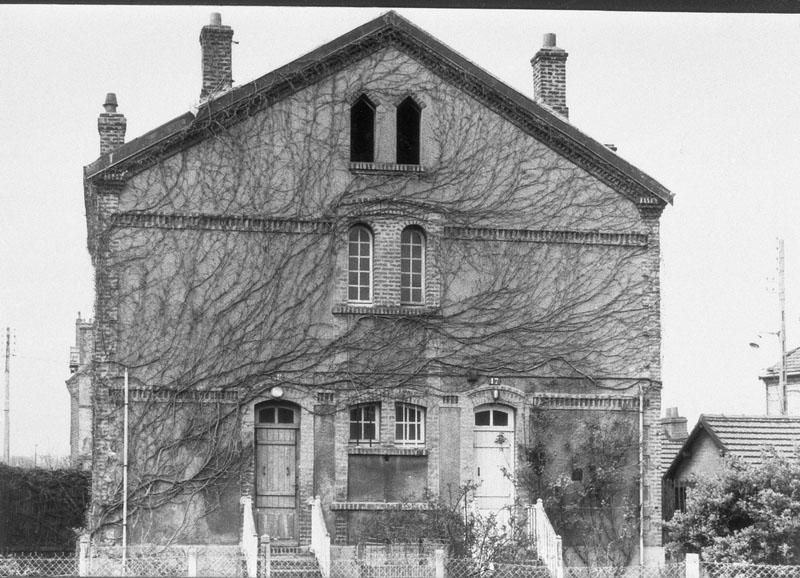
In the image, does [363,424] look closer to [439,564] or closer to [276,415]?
[276,415]

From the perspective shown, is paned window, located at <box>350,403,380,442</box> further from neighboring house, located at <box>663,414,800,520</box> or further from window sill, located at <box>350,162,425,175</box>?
neighboring house, located at <box>663,414,800,520</box>

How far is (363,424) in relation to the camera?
20.4 metres

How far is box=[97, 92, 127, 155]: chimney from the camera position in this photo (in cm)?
2166

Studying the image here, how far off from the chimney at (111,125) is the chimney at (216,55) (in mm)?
1779

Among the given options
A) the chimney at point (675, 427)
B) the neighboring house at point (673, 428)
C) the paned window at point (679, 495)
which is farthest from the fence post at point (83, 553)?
the chimney at point (675, 427)

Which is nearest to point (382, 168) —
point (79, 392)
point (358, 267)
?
point (358, 267)

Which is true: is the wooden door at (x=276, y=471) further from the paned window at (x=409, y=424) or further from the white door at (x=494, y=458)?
the white door at (x=494, y=458)

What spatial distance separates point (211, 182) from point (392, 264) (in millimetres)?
3644

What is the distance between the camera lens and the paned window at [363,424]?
2034 centimetres

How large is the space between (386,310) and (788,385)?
59.6ft

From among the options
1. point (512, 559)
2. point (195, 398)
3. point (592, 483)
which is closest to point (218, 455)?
point (195, 398)

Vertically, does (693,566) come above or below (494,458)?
below

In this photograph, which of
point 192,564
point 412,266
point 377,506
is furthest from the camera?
point 412,266

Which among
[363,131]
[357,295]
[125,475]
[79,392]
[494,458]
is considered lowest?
[125,475]
